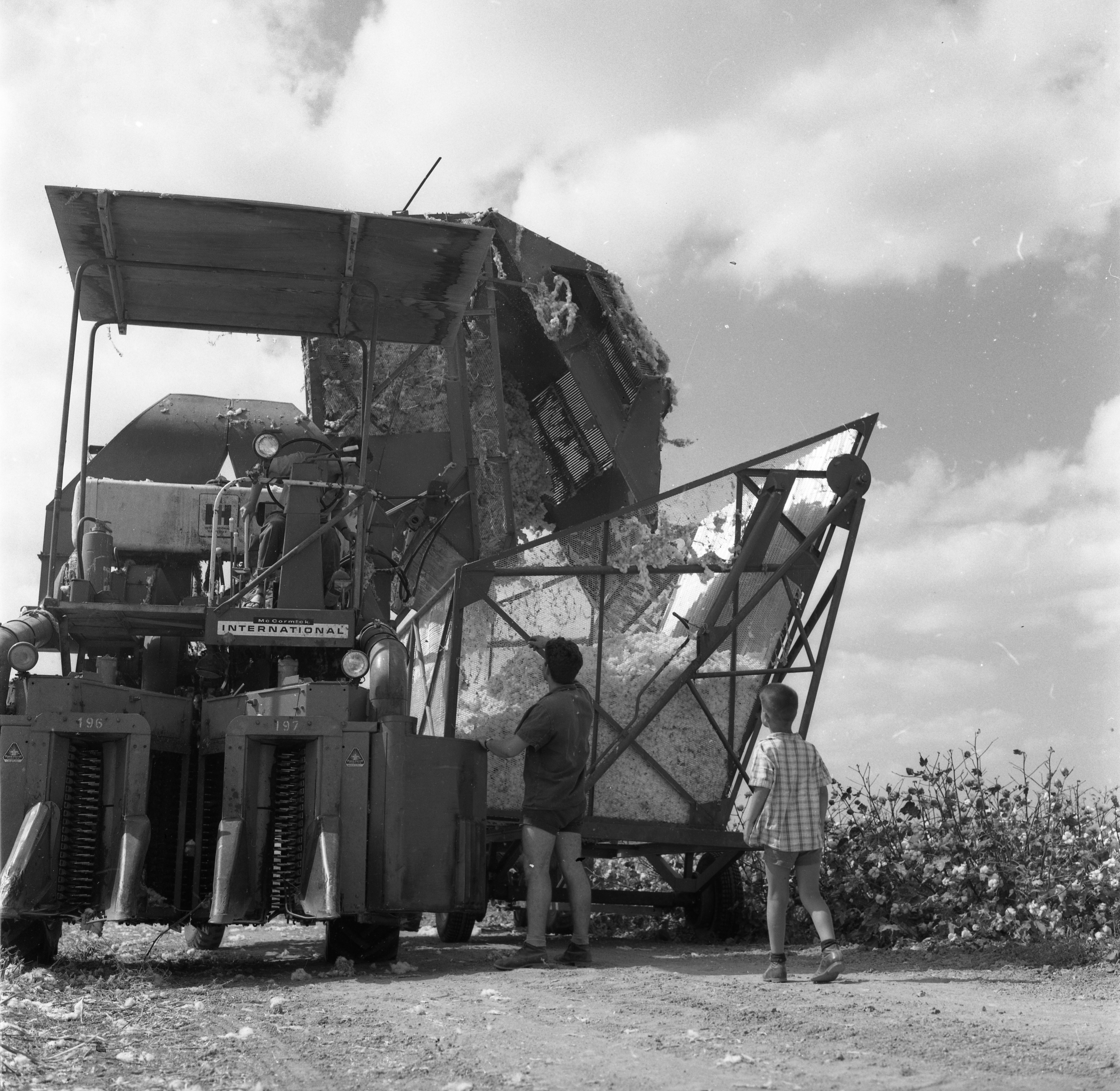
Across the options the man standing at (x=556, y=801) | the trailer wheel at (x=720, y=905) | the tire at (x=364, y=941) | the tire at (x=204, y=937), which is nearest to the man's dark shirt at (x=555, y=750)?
the man standing at (x=556, y=801)

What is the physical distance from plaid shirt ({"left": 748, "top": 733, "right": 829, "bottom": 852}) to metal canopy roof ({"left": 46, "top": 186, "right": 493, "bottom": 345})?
9.64ft

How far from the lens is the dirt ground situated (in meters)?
4.17

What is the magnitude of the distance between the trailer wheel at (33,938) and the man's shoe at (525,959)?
2061mm

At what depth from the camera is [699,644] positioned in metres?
8.62

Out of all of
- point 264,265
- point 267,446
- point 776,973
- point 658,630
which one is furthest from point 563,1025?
point 264,265

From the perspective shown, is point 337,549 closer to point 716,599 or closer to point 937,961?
point 716,599

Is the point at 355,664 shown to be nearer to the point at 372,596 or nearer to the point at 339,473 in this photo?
the point at 372,596

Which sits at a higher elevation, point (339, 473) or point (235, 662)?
point (339, 473)

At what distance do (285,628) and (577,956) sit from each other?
2.17 metres

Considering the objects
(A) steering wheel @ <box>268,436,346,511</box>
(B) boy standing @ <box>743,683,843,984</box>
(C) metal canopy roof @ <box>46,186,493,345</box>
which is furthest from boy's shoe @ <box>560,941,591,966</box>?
(C) metal canopy roof @ <box>46,186,493,345</box>

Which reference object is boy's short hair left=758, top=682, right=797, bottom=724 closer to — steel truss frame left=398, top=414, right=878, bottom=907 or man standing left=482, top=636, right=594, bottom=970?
man standing left=482, top=636, right=594, bottom=970

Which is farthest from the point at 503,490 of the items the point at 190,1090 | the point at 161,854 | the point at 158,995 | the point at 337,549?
the point at 190,1090

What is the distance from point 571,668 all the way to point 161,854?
7.21 feet

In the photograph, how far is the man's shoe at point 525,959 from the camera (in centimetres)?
702
